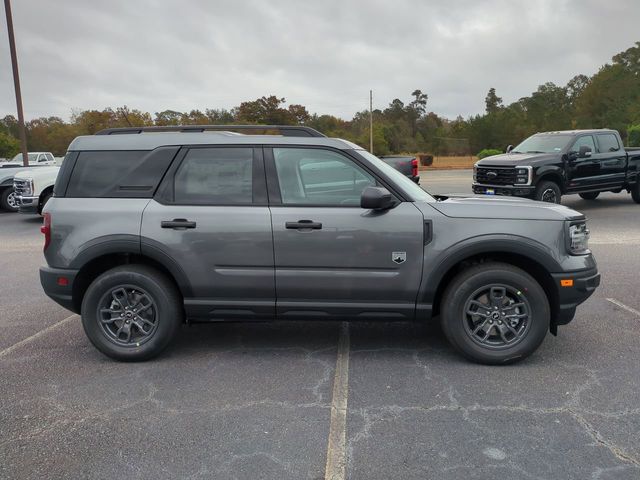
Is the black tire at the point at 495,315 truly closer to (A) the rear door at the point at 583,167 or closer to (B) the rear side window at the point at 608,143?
(A) the rear door at the point at 583,167

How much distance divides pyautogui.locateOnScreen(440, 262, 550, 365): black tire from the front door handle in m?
1.10

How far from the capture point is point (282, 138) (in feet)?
13.5

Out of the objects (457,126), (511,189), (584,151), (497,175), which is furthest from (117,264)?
(457,126)

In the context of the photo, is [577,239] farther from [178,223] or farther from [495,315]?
[178,223]

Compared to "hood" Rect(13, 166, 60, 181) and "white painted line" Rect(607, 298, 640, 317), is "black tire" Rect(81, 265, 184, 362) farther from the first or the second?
"hood" Rect(13, 166, 60, 181)

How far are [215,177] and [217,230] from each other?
17.5 inches

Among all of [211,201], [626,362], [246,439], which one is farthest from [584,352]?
[211,201]

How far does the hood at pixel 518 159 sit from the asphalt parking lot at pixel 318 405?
7.17 meters

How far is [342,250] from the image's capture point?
12.5 feet

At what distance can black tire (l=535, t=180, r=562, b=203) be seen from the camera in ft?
38.0

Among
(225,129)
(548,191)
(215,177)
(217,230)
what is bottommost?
(548,191)

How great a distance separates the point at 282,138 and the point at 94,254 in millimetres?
1714

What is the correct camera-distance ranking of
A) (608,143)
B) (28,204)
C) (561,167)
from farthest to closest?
(608,143), (28,204), (561,167)

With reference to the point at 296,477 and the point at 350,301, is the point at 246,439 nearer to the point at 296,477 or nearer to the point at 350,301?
the point at 296,477
